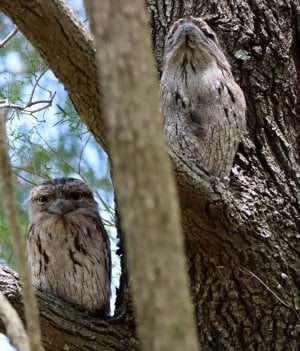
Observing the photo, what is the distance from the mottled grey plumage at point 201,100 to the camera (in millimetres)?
3305

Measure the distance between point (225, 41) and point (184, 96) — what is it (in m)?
0.41

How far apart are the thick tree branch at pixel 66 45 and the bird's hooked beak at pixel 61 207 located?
1335 mm

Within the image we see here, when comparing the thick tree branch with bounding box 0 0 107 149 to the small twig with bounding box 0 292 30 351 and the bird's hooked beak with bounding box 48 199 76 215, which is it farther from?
the bird's hooked beak with bounding box 48 199 76 215

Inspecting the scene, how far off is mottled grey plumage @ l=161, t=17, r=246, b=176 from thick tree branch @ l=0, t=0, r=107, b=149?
2.51ft

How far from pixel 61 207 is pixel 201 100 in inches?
38.4

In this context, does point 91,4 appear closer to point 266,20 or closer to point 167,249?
point 167,249

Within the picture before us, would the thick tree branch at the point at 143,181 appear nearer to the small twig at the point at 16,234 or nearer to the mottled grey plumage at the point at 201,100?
the small twig at the point at 16,234

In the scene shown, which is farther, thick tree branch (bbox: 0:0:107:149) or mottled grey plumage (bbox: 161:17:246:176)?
mottled grey plumage (bbox: 161:17:246:176)

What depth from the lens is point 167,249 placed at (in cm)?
120

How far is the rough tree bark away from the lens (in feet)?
8.50

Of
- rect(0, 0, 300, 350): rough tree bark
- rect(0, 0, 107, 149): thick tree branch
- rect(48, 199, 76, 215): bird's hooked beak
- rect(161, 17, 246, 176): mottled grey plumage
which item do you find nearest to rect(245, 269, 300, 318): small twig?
rect(0, 0, 300, 350): rough tree bark

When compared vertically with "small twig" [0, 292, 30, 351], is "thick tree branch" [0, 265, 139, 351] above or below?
above

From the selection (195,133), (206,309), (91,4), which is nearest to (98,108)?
(195,133)

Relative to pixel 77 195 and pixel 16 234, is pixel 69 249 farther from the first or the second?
pixel 16 234
